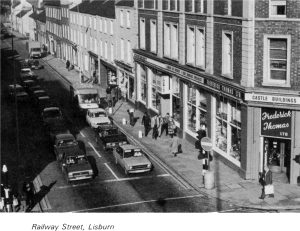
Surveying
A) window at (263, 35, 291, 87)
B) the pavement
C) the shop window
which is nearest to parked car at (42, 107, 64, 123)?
the pavement

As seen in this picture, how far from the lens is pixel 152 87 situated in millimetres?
48844

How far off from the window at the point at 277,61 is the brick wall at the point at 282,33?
227 mm

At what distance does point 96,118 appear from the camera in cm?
4494

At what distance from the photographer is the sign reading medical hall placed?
1168 inches

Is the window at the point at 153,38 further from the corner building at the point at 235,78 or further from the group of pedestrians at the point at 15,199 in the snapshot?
the group of pedestrians at the point at 15,199

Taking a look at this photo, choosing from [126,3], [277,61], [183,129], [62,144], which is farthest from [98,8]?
[277,61]

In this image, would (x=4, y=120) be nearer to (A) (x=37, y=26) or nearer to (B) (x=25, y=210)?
(B) (x=25, y=210)

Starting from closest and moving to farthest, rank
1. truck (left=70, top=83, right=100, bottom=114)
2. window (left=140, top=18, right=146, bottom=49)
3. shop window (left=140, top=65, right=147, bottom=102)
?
window (left=140, top=18, right=146, bottom=49) → shop window (left=140, top=65, right=147, bottom=102) → truck (left=70, top=83, right=100, bottom=114)

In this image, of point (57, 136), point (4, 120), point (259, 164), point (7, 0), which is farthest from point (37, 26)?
point (259, 164)

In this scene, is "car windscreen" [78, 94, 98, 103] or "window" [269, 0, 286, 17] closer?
"window" [269, 0, 286, 17]

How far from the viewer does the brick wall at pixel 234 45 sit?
103 ft

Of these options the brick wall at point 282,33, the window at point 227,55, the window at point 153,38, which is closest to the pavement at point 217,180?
the brick wall at point 282,33

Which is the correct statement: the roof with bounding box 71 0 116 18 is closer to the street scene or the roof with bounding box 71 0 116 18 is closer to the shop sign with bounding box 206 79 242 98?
the street scene

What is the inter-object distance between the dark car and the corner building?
17.9 feet
